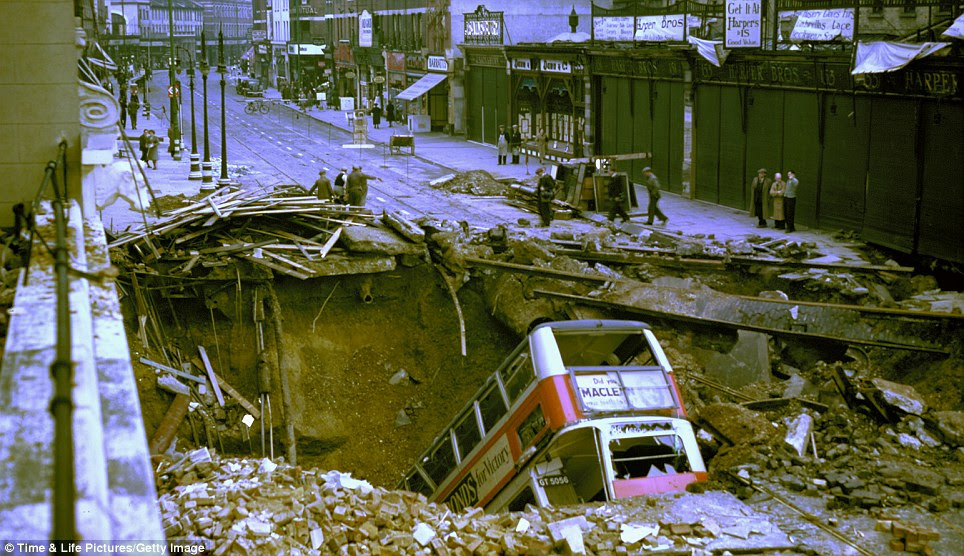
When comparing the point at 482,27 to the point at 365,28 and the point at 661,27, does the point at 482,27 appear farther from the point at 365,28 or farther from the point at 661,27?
the point at 365,28

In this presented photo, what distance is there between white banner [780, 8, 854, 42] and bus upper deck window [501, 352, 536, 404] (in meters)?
16.7

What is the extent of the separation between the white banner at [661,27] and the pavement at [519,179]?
17.7 ft

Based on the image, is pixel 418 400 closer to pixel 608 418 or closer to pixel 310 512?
pixel 608 418

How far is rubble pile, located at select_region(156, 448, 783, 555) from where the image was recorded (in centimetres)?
877

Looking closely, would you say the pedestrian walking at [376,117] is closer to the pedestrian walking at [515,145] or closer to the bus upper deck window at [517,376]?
the pedestrian walking at [515,145]

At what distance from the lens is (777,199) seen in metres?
27.1

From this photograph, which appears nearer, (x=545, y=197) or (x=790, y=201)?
(x=790, y=201)

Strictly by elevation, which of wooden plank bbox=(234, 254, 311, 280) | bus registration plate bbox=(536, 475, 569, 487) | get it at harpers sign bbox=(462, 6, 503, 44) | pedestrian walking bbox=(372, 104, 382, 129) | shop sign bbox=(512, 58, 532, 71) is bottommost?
bus registration plate bbox=(536, 475, 569, 487)

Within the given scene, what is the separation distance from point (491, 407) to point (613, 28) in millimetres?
28133

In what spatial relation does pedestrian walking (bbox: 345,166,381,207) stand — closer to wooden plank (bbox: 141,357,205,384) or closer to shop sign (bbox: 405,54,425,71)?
wooden plank (bbox: 141,357,205,384)

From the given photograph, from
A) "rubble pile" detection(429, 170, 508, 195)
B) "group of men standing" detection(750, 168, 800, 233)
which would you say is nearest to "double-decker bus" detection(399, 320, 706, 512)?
"group of men standing" detection(750, 168, 800, 233)

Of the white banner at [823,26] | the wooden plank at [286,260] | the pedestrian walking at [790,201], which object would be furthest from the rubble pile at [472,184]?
the wooden plank at [286,260]

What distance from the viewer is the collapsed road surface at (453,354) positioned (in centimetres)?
1162

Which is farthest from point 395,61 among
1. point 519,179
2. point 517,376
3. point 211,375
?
point 517,376
